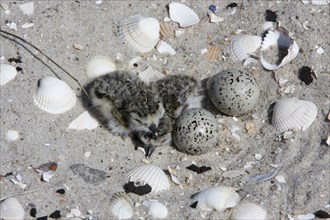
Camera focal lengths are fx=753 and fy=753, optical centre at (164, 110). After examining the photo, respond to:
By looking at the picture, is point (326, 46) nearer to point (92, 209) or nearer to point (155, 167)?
point (155, 167)

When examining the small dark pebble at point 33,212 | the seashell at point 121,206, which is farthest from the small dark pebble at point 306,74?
the small dark pebble at point 33,212

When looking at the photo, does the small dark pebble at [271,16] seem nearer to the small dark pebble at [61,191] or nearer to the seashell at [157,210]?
the seashell at [157,210]

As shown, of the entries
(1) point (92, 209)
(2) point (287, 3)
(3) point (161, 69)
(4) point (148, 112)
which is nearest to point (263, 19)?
(2) point (287, 3)

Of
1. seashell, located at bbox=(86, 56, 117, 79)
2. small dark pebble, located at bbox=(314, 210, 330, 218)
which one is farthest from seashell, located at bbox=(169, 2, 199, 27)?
small dark pebble, located at bbox=(314, 210, 330, 218)

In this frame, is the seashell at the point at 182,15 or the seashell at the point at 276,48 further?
the seashell at the point at 182,15

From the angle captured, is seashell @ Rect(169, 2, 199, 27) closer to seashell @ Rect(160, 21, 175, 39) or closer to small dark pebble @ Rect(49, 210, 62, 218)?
seashell @ Rect(160, 21, 175, 39)

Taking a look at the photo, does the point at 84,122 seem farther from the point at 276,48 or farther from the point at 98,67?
the point at 276,48
